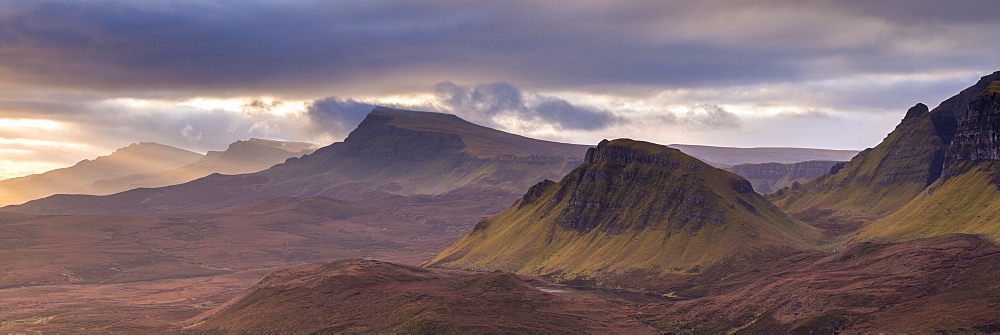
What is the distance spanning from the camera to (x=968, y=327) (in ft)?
645

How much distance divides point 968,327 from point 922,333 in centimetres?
997

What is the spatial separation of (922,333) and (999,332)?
1630cm

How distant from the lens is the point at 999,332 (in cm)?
18888

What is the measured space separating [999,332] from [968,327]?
8.20 meters
